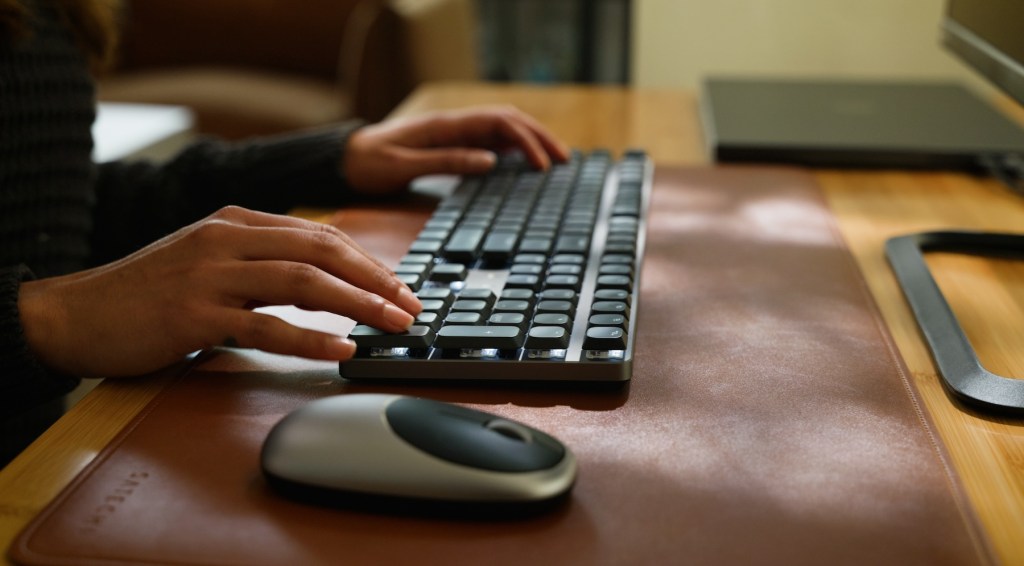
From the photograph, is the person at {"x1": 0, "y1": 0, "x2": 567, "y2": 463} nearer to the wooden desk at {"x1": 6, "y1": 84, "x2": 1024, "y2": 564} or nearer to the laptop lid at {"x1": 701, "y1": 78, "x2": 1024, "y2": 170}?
the wooden desk at {"x1": 6, "y1": 84, "x2": 1024, "y2": 564}

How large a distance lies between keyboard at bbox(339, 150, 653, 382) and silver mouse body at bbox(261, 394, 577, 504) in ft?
0.28

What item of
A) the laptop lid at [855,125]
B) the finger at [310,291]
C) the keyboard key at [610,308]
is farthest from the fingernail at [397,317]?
the laptop lid at [855,125]

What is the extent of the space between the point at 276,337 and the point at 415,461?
0.49 feet

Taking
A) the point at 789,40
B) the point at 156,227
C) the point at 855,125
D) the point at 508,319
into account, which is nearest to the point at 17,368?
the point at 508,319

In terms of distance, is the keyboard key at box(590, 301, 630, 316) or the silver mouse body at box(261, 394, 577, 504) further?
the keyboard key at box(590, 301, 630, 316)

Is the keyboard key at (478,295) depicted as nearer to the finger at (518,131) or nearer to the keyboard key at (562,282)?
the keyboard key at (562,282)

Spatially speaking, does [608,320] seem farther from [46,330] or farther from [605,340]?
[46,330]

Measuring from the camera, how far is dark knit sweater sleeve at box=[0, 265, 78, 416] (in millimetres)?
516

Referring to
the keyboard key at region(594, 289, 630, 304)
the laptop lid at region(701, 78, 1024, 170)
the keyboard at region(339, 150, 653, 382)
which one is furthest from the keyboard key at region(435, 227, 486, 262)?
the laptop lid at region(701, 78, 1024, 170)

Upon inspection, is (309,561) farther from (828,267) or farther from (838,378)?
(828,267)

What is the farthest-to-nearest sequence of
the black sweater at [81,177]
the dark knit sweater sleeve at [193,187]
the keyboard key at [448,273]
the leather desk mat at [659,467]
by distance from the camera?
the dark knit sweater sleeve at [193,187] < the black sweater at [81,177] < the keyboard key at [448,273] < the leather desk mat at [659,467]

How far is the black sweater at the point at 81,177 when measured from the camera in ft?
2.45

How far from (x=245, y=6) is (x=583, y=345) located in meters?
2.52

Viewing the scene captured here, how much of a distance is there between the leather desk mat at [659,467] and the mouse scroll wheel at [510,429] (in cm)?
3
